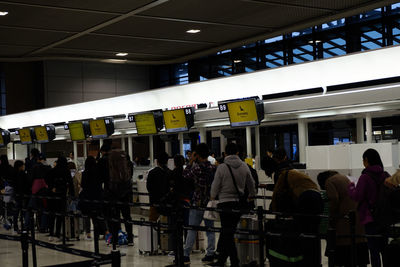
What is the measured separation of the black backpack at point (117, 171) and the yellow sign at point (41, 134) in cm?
1070

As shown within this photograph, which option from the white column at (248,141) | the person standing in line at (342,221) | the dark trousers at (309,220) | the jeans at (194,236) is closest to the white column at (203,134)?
the white column at (248,141)

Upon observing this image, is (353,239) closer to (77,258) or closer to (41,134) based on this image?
(77,258)

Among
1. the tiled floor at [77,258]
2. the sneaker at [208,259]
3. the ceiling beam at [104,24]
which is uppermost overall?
the ceiling beam at [104,24]

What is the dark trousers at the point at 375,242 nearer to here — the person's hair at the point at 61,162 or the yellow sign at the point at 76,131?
the person's hair at the point at 61,162

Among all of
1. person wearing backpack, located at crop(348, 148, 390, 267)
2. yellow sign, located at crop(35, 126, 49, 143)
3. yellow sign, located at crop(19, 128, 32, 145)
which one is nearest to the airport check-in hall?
person wearing backpack, located at crop(348, 148, 390, 267)

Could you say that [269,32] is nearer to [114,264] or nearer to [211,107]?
[211,107]

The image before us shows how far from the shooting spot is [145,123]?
50.5 ft

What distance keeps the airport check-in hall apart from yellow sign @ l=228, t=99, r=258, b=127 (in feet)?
0.10

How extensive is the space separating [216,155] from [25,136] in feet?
32.6

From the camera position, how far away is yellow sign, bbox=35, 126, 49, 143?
2066 centimetres

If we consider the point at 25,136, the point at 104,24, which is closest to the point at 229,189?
the point at 104,24

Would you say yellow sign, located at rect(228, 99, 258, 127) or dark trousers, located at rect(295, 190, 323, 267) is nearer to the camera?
dark trousers, located at rect(295, 190, 323, 267)

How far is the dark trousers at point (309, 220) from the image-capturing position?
5723 mm

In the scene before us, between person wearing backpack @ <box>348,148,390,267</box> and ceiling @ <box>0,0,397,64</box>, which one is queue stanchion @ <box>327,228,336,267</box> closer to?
person wearing backpack @ <box>348,148,390,267</box>
